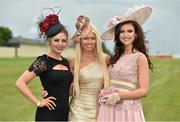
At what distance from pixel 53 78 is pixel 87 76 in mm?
374

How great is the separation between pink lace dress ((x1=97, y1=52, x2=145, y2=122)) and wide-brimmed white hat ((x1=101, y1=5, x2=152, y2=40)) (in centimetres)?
40

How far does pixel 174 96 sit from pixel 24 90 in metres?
10.8

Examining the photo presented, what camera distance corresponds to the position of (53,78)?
5.11 m

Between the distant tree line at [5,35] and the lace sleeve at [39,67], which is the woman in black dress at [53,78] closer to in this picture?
the lace sleeve at [39,67]

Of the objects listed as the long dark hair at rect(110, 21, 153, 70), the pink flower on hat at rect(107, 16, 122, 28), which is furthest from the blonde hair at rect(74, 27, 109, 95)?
the pink flower on hat at rect(107, 16, 122, 28)

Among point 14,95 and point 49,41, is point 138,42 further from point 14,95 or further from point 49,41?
point 14,95

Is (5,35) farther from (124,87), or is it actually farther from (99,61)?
(124,87)

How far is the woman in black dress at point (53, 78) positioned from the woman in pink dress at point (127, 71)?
1.31ft

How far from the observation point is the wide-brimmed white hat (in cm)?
543

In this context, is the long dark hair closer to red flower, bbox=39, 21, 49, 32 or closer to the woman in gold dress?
the woman in gold dress

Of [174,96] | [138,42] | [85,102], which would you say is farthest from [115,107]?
[174,96]

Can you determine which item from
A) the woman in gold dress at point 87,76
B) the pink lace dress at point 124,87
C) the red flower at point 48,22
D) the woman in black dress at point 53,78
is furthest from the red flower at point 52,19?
the pink lace dress at point 124,87

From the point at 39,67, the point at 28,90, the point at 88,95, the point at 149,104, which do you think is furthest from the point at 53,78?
the point at 149,104

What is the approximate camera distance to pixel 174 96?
50.6ft
